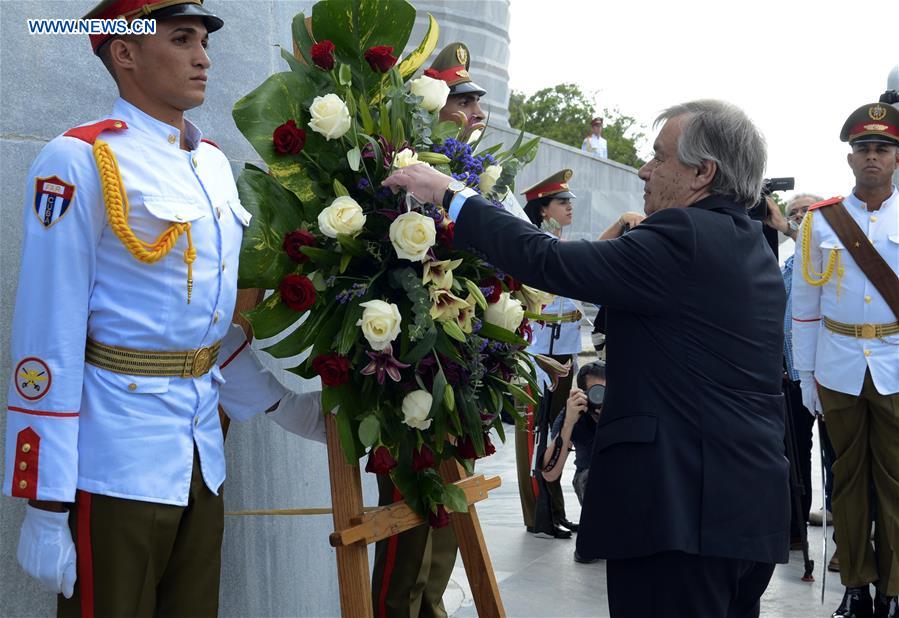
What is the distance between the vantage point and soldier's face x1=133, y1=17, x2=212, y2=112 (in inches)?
101

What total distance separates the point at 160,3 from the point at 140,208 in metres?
0.48

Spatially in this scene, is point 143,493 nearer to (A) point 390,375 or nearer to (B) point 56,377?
(B) point 56,377

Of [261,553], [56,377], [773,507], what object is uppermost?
[56,377]

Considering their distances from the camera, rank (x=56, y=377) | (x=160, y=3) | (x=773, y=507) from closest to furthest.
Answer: (x=56, y=377)
(x=160, y=3)
(x=773, y=507)

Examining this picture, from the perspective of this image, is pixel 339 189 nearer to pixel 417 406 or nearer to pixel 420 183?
pixel 420 183

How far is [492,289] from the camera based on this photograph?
2926 mm

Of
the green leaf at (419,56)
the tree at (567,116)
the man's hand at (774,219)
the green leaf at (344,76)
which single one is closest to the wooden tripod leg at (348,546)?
the green leaf at (344,76)

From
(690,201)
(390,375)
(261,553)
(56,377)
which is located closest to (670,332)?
(690,201)

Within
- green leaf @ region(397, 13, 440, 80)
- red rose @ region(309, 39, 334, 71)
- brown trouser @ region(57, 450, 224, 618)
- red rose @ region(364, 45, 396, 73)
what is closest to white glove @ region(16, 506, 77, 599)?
brown trouser @ region(57, 450, 224, 618)

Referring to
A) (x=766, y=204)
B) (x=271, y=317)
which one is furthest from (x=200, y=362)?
(x=766, y=204)

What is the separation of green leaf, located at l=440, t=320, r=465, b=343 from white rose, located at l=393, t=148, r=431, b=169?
41 centimetres

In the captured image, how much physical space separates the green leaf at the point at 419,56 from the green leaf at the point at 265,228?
523mm

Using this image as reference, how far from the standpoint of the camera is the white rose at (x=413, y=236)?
2668 millimetres

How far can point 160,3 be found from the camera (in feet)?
8.29
